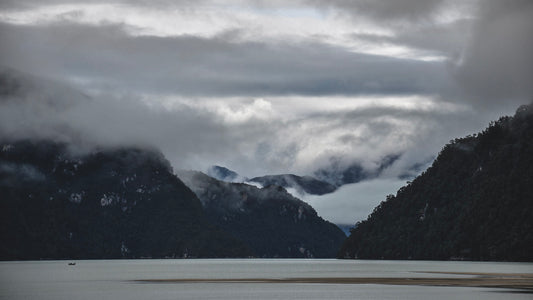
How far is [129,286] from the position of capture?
609 feet

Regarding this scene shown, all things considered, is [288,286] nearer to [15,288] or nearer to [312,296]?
[312,296]

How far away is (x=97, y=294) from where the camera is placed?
158875 millimetres

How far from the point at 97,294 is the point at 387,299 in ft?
169

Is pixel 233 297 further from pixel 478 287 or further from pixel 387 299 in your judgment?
pixel 478 287

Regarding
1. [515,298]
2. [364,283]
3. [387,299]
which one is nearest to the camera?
[515,298]

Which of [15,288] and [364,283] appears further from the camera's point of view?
[364,283]

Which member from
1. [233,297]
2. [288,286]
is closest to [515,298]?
[233,297]

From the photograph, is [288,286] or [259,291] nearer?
[259,291]

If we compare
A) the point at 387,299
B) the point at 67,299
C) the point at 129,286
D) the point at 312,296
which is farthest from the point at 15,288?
the point at 387,299

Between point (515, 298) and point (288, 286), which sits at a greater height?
point (515, 298)

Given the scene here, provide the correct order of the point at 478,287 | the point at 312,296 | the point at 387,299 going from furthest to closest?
the point at 478,287, the point at 312,296, the point at 387,299

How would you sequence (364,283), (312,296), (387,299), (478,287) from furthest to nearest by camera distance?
1. (364,283)
2. (478,287)
3. (312,296)
4. (387,299)

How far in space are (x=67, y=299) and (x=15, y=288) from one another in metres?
36.5

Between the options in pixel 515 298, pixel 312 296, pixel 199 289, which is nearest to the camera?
pixel 515 298
